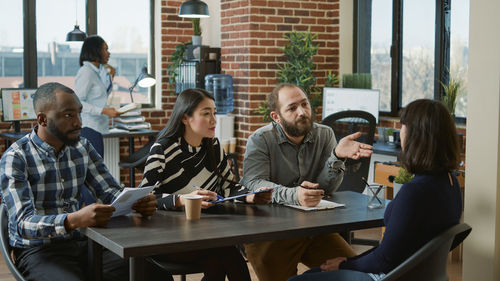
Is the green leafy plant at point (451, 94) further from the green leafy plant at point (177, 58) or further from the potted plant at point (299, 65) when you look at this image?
the green leafy plant at point (177, 58)

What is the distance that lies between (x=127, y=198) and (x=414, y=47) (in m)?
4.25

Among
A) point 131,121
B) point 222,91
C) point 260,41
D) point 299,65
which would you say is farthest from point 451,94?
point 131,121

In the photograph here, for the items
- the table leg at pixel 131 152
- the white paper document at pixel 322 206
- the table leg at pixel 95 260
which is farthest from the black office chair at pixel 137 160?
the table leg at pixel 95 260

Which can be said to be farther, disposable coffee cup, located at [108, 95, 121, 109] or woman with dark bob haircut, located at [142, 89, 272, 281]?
disposable coffee cup, located at [108, 95, 121, 109]

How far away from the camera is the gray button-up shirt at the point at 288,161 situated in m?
3.18

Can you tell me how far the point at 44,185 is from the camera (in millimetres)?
2654

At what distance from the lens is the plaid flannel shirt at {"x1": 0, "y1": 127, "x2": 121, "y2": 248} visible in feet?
8.11

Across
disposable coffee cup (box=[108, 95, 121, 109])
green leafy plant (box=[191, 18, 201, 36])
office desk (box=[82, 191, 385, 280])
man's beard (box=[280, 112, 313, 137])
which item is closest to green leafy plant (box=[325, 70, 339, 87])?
green leafy plant (box=[191, 18, 201, 36])

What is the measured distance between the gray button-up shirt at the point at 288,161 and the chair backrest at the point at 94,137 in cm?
257

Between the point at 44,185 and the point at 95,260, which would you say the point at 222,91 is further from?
the point at 95,260

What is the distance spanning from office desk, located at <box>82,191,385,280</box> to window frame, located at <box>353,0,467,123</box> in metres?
3.21

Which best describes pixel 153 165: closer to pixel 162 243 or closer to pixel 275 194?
pixel 275 194

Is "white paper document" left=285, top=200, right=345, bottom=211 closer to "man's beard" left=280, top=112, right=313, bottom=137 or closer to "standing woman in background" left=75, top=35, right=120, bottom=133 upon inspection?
"man's beard" left=280, top=112, right=313, bottom=137

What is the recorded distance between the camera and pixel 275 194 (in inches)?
114
